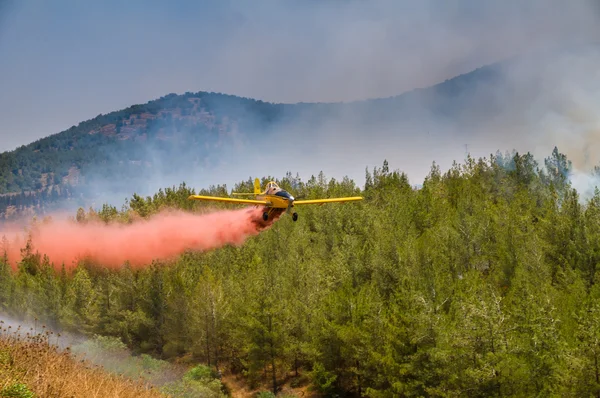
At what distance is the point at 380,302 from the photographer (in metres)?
43.4

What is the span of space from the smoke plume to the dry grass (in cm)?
2769

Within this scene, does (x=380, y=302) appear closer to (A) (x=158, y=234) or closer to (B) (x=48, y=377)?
(A) (x=158, y=234)

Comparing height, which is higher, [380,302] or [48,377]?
[48,377]

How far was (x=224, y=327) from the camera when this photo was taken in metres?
57.3

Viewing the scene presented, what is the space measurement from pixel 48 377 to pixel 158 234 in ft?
145

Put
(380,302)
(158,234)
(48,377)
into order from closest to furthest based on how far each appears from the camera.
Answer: (48,377), (380,302), (158,234)

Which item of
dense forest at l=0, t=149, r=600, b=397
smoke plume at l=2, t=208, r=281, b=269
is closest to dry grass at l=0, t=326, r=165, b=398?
dense forest at l=0, t=149, r=600, b=397

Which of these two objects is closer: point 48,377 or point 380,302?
point 48,377

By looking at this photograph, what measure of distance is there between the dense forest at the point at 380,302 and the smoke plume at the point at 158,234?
6.19 m

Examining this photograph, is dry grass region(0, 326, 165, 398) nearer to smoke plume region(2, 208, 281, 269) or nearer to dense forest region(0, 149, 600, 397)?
dense forest region(0, 149, 600, 397)

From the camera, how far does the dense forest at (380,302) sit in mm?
31547

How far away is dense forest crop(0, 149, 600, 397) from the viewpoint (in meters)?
31.5

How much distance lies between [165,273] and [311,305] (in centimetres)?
2627

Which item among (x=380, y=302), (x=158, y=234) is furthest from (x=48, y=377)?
(x=158, y=234)
